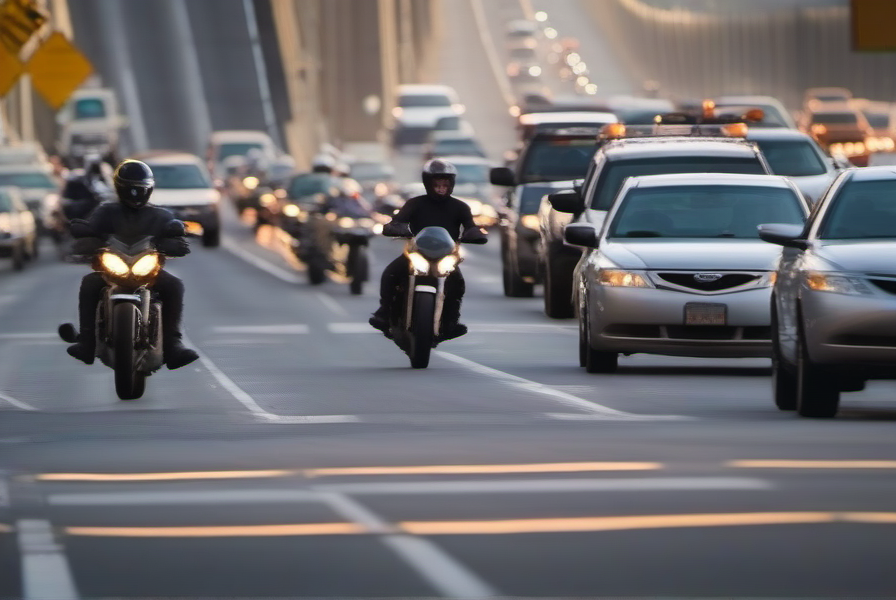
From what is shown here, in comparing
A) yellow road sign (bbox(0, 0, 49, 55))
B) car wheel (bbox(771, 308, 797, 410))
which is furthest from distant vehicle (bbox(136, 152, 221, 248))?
car wheel (bbox(771, 308, 797, 410))

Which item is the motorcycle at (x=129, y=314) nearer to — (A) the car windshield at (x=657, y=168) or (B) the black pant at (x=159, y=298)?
(B) the black pant at (x=159, y=298)

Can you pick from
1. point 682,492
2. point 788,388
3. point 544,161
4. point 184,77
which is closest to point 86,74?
point 544,161

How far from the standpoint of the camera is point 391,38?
440ft

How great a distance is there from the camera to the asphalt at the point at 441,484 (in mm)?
8516

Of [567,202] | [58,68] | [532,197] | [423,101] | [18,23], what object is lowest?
[423,101]

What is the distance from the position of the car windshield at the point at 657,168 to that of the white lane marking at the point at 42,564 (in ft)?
46.8

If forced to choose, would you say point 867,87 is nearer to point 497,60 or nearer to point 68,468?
point 497,60

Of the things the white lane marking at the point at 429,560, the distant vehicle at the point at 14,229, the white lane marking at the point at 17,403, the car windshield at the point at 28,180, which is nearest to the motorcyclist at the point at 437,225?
the white lane marking at the point at 17,403

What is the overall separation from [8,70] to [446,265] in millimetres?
32736

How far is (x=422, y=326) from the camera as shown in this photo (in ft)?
63.5

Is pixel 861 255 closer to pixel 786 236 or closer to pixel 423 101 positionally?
pixel 786 236

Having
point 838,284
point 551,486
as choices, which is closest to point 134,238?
point 838,284

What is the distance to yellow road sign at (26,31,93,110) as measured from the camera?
60031 millimetres

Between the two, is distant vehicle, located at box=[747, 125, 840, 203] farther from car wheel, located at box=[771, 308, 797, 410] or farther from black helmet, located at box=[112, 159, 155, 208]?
car wheel, located at box=[771, 308, 797, 410]
